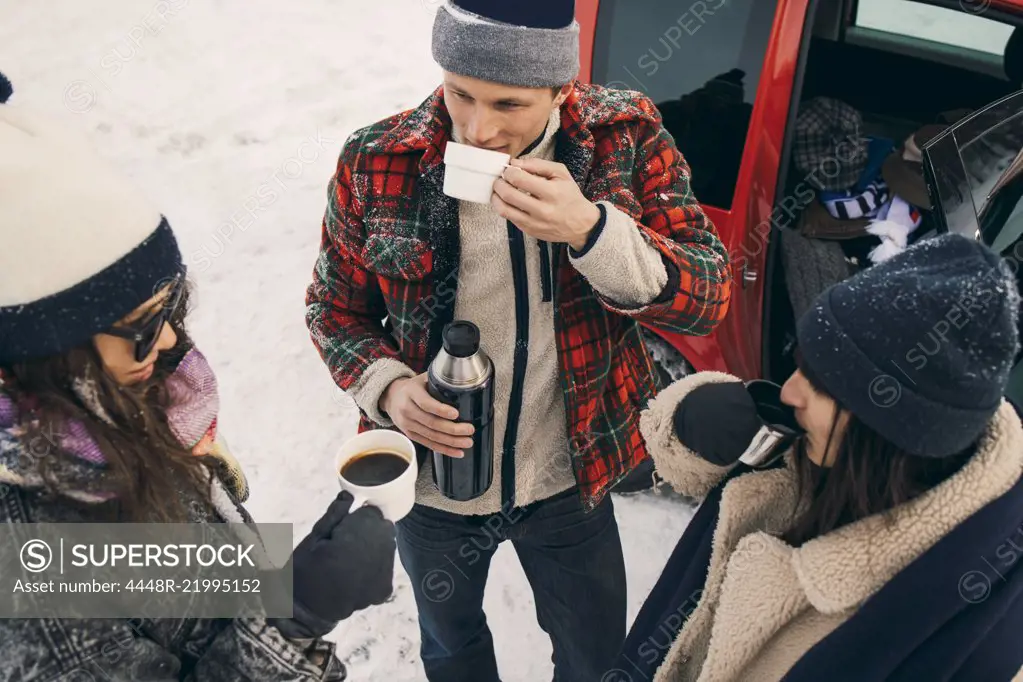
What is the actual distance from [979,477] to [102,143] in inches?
237

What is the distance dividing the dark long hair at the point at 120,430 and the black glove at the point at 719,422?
42.8 inches

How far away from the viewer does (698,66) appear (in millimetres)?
2908

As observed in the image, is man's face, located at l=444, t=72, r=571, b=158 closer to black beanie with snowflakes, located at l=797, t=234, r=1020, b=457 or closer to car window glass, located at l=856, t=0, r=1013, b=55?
black beanie with snowflakes, located at l=797, t=234, r=1020, b=457

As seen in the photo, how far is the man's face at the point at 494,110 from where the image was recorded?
1.85 metres

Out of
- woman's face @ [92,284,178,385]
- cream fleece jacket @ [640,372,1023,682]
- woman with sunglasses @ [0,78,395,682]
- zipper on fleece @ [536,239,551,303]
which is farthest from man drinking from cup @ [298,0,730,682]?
woman's face @ [92,284,178,385]

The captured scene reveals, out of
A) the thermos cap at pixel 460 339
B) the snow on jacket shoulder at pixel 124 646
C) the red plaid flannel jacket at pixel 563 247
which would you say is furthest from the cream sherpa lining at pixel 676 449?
the snow on jacket shoulder at pixel 124 646

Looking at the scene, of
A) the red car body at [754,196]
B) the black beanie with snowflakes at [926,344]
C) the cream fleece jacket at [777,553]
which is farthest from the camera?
the red car body at [754,196]

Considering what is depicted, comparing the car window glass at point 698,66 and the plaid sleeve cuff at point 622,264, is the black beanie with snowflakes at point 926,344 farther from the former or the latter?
the car window glass at point 698,66

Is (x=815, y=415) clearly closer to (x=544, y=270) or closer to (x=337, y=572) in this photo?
(x=544, y=270)

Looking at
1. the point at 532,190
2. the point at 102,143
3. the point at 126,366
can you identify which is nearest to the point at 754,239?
the point at 532,190

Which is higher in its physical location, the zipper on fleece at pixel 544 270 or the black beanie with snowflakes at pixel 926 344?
the black beanie with snowflakes at pixel 926 344

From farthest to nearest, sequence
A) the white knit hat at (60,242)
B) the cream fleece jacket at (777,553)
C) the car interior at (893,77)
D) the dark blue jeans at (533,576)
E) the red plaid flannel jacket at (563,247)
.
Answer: the car interior at (893,77) → the dark blue jeans at (533,576) → the red plaid flannel jacket at (563,247) → the cream fleece jacket at (777,553) → the white knit hat at (60,242)

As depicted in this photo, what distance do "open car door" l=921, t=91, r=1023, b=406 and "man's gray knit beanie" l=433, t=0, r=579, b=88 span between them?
6.26 ft

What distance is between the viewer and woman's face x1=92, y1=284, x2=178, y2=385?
1.39 metres
